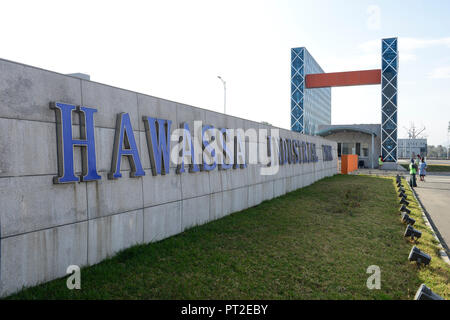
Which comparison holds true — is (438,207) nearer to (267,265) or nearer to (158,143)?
(267,265)

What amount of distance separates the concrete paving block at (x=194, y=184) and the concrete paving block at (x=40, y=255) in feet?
10.2

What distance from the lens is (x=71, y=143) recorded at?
17.7 ft

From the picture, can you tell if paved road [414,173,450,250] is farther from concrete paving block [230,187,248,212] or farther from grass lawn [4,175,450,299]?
concrete paving block [230,187,248,212]

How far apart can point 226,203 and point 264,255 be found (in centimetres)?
399

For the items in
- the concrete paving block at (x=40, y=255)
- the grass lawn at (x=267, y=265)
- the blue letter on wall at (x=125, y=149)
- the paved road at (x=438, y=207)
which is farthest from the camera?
the paved road at (x=438, y=207)

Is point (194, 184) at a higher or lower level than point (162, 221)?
higher

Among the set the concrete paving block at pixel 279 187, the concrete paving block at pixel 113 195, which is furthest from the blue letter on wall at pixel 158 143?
the concrete paving block at pixel 279 187

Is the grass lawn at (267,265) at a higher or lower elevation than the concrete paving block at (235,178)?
lower

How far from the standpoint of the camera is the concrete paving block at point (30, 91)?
4570mm

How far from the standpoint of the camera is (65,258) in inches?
210

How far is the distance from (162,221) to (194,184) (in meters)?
1.59

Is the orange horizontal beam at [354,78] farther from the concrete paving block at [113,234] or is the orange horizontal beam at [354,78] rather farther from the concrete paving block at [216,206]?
the concrete paving block at [113,234]

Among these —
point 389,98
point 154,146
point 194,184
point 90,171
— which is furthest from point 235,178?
point 389,98

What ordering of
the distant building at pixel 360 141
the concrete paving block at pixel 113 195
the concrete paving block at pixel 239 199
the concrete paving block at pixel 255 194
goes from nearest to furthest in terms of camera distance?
the concrete paving block at pixel 113 195 < the concrete paving block at pixel 239 199 < the concrete paving block at pixel 255 194 < the distant building at pixel 360 141
